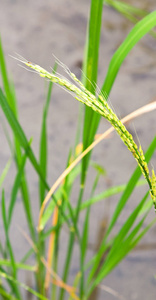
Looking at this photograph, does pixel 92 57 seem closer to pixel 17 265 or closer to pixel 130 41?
pixel 130 41

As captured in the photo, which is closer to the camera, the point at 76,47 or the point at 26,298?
the point at 26,298

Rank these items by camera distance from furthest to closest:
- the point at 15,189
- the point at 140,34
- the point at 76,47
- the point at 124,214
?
the point at 76,47 → the point at 124,214 → the point at 15,189 → the point at 140,34

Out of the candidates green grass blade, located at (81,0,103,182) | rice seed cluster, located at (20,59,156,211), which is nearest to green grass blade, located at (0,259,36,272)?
green grass blade, located at (81,0,103,182)

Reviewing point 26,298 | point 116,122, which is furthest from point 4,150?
point 116,122

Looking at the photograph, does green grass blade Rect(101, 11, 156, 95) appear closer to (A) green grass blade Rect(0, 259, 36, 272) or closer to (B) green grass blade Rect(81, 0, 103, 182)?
(B) green grass blade Rect(81, 0, 103, 182)

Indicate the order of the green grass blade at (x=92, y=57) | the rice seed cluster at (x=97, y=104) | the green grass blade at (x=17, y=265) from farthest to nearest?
the green grass blade at (x=17, y=265), the green grass blade at (x=92, y=57), the rice seed cluster at (x=97, y=104)

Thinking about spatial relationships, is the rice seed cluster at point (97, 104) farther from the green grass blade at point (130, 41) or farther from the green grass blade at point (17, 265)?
the green grass blade at point (17, 265)

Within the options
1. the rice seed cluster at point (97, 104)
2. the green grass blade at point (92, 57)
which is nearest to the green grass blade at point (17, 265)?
the green grass blade at point (92, 57)

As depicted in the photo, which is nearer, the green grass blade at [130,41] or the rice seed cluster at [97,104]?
the rice seed cluster at [97,104]

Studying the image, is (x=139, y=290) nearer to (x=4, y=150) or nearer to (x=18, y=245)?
(x=18, y=245)

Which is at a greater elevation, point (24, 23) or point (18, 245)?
point (24, 23)
